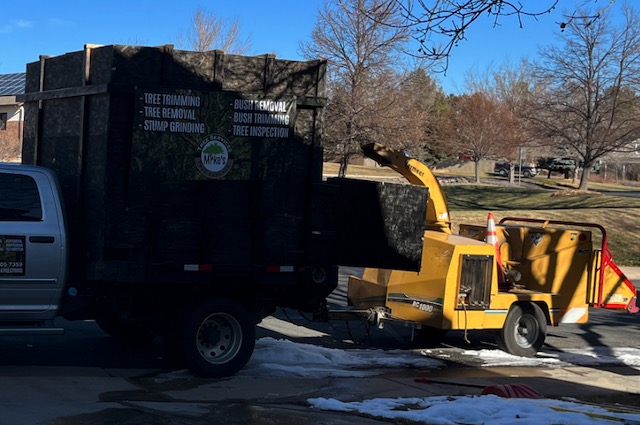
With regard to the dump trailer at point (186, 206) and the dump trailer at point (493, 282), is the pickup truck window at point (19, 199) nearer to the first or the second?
the dump trailer at point (186, 206)

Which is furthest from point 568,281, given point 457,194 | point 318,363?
point 457,194

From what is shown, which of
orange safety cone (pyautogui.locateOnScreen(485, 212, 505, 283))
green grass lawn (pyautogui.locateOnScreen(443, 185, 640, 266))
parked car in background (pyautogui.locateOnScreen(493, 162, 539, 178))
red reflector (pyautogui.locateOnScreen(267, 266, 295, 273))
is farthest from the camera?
parked car in background (pyautogui.locateOnScreen(493, 162, 539, 178))

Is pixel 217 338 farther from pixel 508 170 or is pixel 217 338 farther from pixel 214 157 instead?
pixel 508 170

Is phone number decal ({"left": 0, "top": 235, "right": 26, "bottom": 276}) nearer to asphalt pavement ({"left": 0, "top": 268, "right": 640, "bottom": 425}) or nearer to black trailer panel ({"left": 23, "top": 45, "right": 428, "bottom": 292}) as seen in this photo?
black trailer panel ({"left": 23, "top": 45, "right": 428, "bottom": 292})

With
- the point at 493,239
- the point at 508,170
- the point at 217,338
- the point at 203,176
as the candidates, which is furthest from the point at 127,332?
the point at 508,170

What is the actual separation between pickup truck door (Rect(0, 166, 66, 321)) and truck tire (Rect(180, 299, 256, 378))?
1439mm

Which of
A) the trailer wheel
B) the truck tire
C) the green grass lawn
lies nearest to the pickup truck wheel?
the truck tire

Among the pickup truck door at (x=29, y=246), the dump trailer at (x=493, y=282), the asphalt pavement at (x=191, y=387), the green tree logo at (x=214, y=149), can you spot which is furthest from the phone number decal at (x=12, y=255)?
the dump trailer at (x=493, y=282)

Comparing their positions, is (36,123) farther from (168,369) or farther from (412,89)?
(412,89)

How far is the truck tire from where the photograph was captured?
890 centimetres

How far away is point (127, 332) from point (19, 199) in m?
2.69

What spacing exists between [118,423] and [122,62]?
12.7 ft

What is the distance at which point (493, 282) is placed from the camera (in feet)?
38.3

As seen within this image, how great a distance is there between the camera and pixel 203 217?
8758 millimetres
